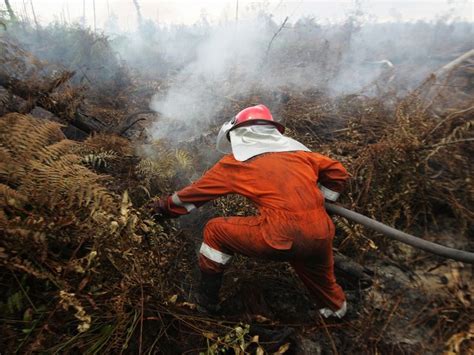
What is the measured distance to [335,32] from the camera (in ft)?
35.3

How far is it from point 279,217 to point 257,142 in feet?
2.10

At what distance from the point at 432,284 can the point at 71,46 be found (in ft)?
32.2

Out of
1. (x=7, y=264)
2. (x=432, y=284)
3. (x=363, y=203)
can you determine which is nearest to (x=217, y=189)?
(x=7, y=264)

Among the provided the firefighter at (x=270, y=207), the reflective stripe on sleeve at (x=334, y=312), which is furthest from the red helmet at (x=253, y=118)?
the reflective stripe on sleeve at (x=334, y=312)

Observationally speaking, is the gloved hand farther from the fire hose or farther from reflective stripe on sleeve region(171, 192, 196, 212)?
the fire hose

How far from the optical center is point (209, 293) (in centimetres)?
249

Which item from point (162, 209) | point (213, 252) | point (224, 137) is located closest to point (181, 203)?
point (162, 209)

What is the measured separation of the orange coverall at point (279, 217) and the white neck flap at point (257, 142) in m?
0.06

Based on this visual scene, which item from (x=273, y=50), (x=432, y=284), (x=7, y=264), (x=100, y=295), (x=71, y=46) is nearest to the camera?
(x=7, y=264)

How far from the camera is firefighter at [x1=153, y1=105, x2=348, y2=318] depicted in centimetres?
217

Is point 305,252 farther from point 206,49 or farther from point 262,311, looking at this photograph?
point 206,49

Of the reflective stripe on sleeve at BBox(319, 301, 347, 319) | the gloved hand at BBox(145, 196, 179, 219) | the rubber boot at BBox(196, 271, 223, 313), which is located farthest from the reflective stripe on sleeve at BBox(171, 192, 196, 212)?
the reflective stripe on sleeve at BBox(319, 301, 347, 319)

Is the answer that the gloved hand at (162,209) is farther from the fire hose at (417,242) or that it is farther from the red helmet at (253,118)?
the fire hose at (417,242)

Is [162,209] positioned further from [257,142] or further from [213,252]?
[257,142]
